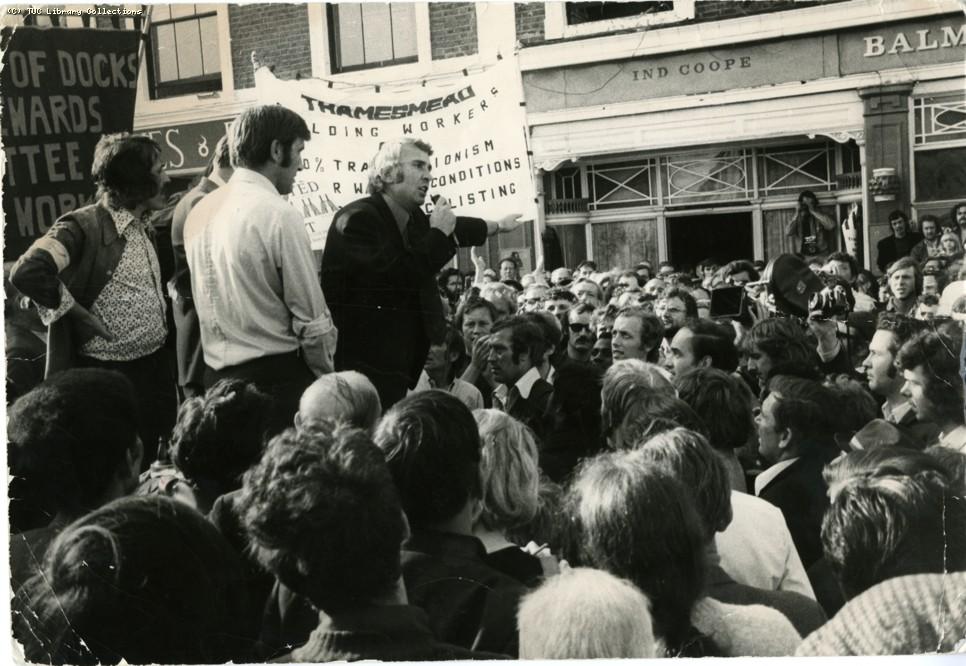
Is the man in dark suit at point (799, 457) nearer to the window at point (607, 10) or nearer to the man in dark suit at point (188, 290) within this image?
the window at point (607, 10)

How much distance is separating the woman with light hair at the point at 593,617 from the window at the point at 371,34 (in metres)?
1.85

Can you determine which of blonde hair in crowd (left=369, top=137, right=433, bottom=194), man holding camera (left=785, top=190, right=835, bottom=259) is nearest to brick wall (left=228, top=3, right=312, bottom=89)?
blonde hair in crowd (left=369, top=137, right=433, bottom=194)

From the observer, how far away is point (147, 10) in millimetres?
3232

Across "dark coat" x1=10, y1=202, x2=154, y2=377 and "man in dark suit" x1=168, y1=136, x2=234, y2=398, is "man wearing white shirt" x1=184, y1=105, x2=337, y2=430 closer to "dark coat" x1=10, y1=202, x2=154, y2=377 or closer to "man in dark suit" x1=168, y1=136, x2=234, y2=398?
"man in dark suit" x1=168, y1=136, x2=234, y2=398

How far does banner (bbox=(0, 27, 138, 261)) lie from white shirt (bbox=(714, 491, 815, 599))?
2.05m

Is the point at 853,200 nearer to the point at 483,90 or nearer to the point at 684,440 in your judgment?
the point at 483,90

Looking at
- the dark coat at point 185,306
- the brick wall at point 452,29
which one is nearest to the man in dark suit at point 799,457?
the brick wall at point 452,29

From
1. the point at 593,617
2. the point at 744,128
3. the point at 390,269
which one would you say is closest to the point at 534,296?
the point at 390,269

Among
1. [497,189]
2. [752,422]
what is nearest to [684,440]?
[752,422]

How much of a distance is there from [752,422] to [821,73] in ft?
3.38

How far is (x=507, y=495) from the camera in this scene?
226cm

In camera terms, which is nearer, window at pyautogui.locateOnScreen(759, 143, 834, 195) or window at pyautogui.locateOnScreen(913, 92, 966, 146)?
window at pyautogui.locateOnScreen(913, 92, 966, 146)

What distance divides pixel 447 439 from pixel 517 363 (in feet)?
3.54

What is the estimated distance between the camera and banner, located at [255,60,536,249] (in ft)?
10.4
